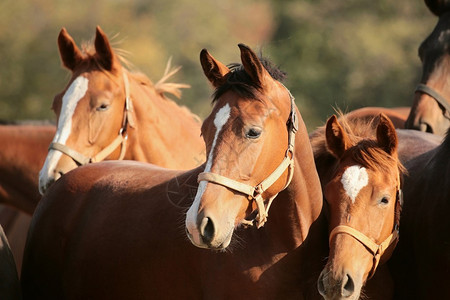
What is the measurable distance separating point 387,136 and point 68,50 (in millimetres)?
2786

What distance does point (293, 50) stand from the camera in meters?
27.0

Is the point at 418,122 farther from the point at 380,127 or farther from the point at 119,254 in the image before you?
the point at 119,254

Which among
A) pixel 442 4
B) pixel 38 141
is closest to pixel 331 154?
pixel 442 4

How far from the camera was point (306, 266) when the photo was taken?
411cm

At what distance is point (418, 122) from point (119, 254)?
8.50ft

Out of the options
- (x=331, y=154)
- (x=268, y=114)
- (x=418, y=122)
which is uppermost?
(x=268, y=114)

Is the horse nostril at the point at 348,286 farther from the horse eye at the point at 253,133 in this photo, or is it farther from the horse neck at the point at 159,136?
the horse neck at the point at 159,136

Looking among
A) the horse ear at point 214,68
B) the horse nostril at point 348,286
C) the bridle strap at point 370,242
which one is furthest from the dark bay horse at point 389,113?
the horse nostril at point 348,286

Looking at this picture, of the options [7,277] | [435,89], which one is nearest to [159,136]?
[7,277]

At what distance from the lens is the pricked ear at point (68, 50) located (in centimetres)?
598

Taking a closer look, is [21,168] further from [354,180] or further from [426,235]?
[426,235]

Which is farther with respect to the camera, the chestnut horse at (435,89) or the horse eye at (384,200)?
the chestnut horse at (435,89)

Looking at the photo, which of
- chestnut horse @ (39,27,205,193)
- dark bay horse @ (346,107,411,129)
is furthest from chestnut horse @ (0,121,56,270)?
dark bay horse @ (346,107,411,129)

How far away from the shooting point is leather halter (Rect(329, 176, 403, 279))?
13.0 ft
